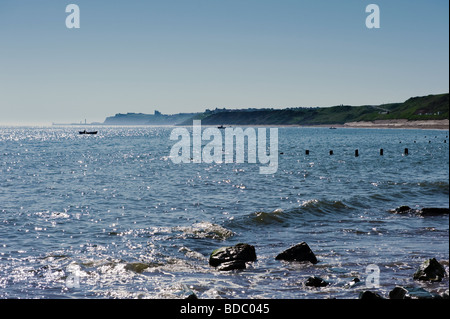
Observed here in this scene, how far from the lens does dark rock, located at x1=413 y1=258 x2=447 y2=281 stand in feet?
48.6

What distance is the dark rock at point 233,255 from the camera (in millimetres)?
17578

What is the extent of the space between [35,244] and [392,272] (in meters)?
16.1

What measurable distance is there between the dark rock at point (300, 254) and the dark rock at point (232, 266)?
1.92m

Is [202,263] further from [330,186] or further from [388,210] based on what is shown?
[330,186]

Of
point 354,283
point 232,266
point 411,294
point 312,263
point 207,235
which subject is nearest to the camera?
point 411,294

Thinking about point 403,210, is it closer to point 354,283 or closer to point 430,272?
point 430,272

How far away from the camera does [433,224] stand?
24.8 meters

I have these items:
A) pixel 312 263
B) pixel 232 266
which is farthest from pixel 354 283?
pixel 232 266

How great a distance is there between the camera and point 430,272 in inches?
587

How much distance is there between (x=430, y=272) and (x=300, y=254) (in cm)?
490

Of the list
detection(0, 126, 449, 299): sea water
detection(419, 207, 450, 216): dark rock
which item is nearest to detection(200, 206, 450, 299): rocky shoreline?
detection(0, 126, 449, 299): sea water

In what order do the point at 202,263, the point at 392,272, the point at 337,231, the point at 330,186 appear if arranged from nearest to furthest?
the point at 392,272 < the point at 202,263 < the point at 337,231 < the point at 330,186

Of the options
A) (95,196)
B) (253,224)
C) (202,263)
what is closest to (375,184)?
(253,224)

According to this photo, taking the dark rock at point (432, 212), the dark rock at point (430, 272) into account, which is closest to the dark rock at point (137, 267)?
the dark rock at point (430, 272)
